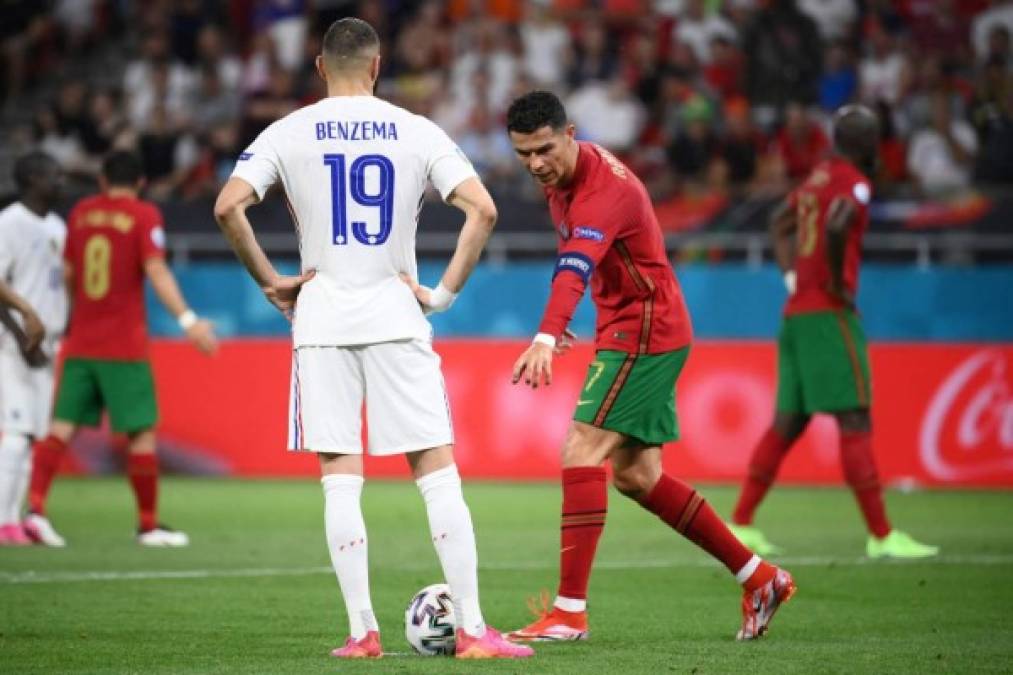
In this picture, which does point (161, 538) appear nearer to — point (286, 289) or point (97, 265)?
point (97, 265)

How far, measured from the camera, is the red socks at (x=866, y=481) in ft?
34.4

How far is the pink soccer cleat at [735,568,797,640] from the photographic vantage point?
23.7 feet

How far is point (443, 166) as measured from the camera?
21.9ft

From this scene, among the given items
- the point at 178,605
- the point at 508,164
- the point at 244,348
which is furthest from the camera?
the point at 508,164

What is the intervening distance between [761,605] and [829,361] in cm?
359

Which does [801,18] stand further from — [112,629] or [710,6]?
[112,629]

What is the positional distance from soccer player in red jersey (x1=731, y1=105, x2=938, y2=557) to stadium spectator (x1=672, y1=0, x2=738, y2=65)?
970 centimetres

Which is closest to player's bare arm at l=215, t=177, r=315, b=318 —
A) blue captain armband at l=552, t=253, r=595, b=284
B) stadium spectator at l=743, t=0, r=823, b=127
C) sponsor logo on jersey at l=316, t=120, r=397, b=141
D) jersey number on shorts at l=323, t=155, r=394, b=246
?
jersey number on shorts at l=323, t=155, r=394, b=246

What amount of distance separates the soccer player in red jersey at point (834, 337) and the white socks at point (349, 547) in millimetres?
4511

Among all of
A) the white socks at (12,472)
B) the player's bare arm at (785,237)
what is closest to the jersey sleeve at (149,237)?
the white socks at (12,472)

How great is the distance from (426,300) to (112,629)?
204 cm

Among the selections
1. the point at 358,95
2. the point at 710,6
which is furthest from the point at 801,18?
the point at 358,95

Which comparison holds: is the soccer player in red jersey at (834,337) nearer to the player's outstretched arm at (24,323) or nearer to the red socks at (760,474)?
the red socks at (760,474)

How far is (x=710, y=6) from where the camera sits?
20.8m
